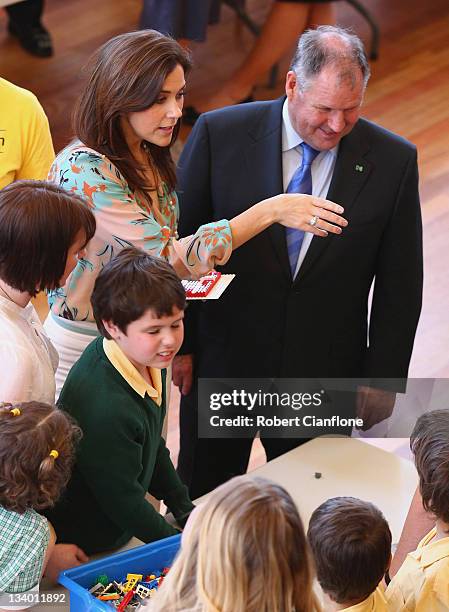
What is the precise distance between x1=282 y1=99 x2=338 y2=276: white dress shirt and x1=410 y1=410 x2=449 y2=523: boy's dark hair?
0.82 meters

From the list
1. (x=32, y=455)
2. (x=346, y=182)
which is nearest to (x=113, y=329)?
(x=32, y=455)

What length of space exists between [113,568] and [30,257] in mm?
634

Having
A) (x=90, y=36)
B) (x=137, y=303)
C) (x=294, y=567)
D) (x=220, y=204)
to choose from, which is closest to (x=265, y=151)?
(x=220, y=204)

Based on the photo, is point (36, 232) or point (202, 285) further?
point (202, 285)

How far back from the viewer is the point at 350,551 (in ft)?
6.40

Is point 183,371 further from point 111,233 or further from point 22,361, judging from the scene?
point 22,361

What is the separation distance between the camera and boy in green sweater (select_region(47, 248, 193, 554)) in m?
2.21

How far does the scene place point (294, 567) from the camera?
1.64 metres

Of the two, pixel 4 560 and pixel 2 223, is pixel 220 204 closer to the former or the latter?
pixel 2 223

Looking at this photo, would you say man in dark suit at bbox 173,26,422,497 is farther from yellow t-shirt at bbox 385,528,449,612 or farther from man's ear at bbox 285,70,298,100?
yellow t-shirt at bbox 385,528,449,612

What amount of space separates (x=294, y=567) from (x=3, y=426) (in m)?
0.66

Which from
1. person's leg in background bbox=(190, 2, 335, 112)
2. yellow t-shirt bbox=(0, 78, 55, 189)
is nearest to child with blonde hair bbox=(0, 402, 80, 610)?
yellow t-shirt bbox=(0, 78, 55, 189)

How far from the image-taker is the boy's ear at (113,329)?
7.34 feet

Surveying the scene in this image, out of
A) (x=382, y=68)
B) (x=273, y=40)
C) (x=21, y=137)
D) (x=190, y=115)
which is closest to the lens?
(x=21, y=137)
